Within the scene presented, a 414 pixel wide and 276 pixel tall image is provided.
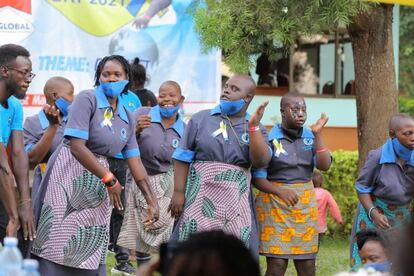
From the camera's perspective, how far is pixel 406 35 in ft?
81.9

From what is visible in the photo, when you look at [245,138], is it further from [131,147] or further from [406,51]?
[406,51]

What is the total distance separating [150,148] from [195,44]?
378 centimetres

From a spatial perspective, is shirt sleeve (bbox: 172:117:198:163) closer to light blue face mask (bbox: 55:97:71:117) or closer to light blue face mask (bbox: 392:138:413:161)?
light blue face mask (bbox: 55:97:71:117)

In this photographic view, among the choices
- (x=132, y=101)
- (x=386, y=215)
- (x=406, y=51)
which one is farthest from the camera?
(x=406, y=51)

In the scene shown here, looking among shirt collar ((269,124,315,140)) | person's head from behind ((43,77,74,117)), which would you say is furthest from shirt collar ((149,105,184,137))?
shirt collar ((269,124,315,140))

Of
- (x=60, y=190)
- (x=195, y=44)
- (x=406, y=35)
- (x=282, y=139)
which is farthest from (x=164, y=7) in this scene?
(x=406, y=35)

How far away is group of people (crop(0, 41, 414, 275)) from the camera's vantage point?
619 centimetres

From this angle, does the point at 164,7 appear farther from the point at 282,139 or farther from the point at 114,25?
the point at 282,139

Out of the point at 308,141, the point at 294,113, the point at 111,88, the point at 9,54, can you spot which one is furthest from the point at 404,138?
the point at 9,54

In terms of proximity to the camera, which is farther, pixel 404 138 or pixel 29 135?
pixel 29 135

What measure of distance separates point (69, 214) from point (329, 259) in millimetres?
5358

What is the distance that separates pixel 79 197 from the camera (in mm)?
6234

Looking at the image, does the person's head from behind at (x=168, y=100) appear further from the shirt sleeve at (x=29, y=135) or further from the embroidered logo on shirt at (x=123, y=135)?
the embroidered logo on shirt at (x=123, y=135)

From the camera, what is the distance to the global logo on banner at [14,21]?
34.6 feet
